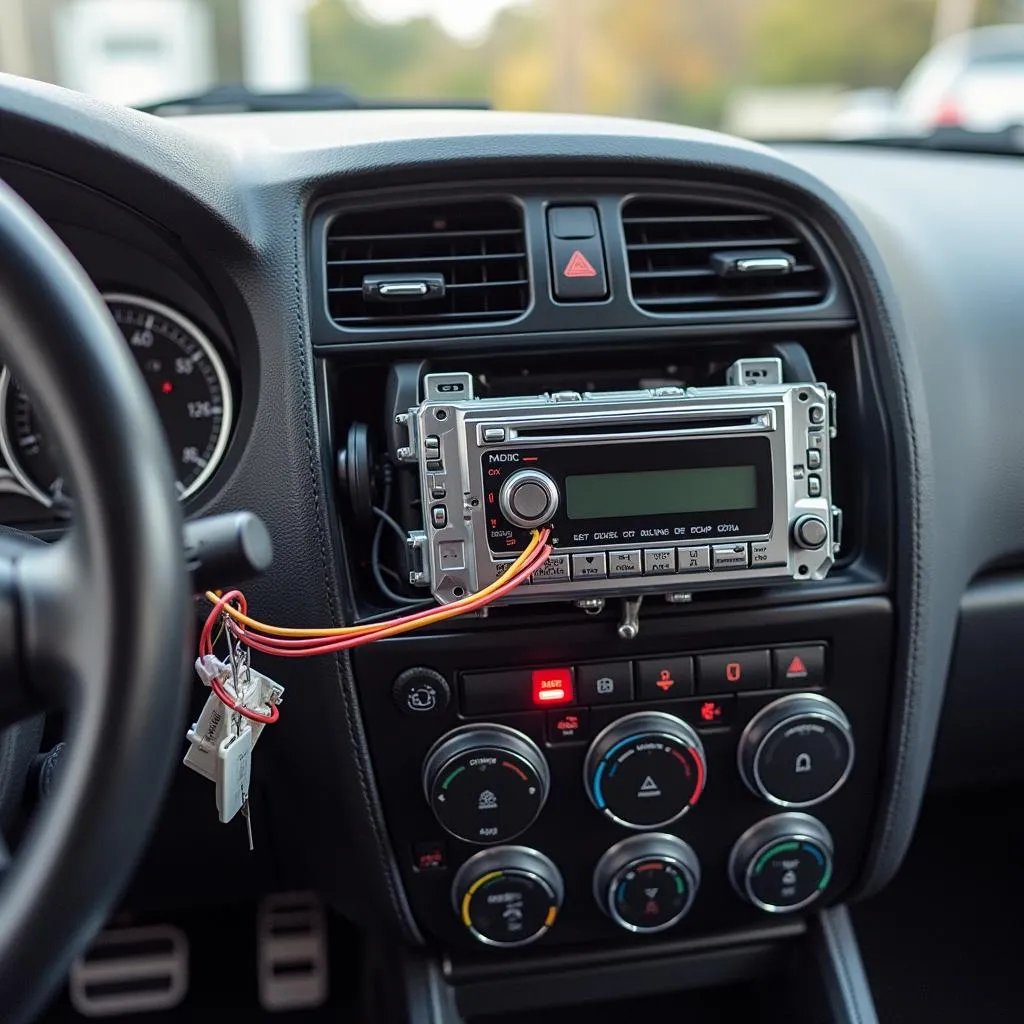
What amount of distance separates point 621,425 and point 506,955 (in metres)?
0.69

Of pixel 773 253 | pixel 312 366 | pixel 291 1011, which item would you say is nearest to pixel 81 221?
pixel 312 366

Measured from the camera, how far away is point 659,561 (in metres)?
1.07

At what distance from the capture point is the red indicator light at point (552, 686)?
1156mm

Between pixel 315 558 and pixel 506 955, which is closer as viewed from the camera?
pixel 315 558

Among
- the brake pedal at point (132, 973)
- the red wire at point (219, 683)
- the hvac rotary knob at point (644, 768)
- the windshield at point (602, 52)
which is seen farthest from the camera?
the windshield at point (602, 52)

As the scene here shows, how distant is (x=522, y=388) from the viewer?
4.00ft

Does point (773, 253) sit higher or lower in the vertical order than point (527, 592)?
higher

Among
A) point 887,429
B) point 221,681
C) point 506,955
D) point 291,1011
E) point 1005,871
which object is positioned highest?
point 887,429

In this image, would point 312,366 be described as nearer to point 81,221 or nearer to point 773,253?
point 81,221

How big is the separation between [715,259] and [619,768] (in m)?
0.57

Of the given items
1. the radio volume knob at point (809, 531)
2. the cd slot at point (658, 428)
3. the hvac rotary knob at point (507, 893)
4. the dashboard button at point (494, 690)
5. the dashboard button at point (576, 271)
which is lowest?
the hvac rotary knob at point (507, 893)

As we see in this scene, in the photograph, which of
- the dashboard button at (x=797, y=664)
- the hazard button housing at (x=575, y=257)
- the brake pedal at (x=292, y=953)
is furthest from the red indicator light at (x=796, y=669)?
the brake pedal at (x=292, y=953)

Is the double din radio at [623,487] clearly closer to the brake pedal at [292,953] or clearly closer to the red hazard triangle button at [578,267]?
the red hazard triangle button at [578,267]

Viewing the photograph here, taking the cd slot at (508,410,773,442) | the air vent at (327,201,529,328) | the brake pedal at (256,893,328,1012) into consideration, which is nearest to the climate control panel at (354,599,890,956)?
the cd slot at (508,410,773,442)
